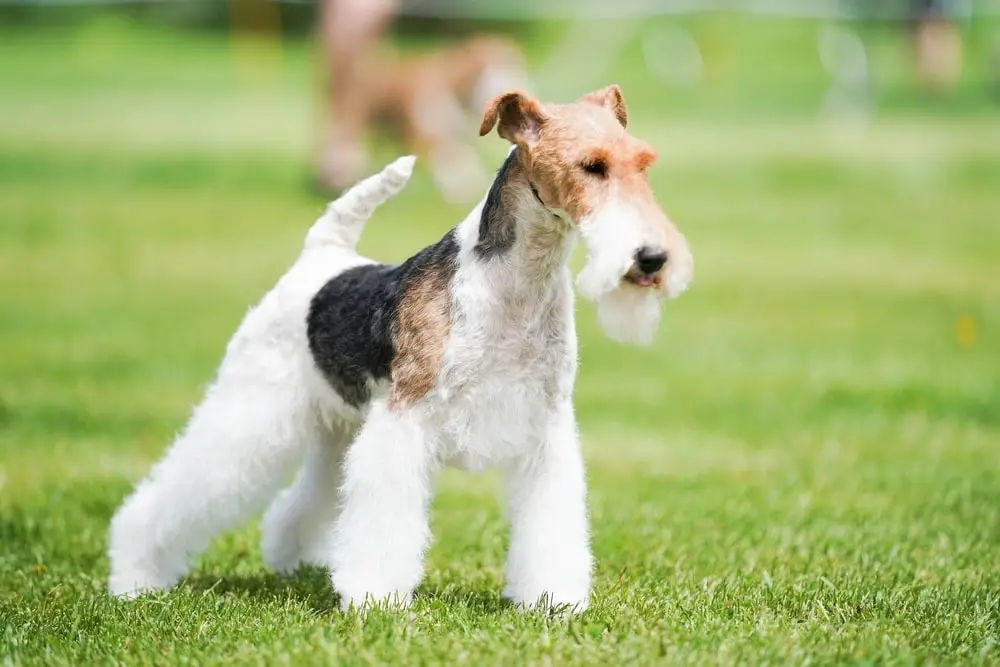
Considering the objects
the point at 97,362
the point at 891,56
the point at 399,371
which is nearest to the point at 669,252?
the point at 399,371

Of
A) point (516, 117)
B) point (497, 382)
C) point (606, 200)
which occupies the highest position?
point (516, 117)

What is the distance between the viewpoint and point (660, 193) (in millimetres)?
19453

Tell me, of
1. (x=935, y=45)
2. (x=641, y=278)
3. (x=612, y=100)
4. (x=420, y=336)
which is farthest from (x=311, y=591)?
(x=935, y=45)

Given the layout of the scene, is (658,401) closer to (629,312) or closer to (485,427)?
(485,427)

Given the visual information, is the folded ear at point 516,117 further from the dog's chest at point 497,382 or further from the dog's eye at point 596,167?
the dog's chest at point 497,382

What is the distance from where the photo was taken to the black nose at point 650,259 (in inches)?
164

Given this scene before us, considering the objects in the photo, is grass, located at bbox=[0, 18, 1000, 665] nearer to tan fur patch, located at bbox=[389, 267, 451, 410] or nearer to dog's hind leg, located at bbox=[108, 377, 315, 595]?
dog's hind leg, located at bbox=[108, 377, 315, 595]

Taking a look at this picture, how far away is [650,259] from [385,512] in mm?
1388

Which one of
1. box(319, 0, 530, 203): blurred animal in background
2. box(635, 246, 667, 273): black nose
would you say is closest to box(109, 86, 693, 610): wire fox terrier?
box(635, 246, 667, 273): black nose

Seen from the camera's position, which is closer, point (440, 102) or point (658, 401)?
point (658, 401)

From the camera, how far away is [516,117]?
15.3 feet

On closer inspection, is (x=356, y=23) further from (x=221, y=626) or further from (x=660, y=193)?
(x=221, y=626)

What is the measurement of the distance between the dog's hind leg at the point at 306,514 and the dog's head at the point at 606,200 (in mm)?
1783

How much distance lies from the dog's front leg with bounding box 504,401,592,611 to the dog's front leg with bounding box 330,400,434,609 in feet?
1.27
